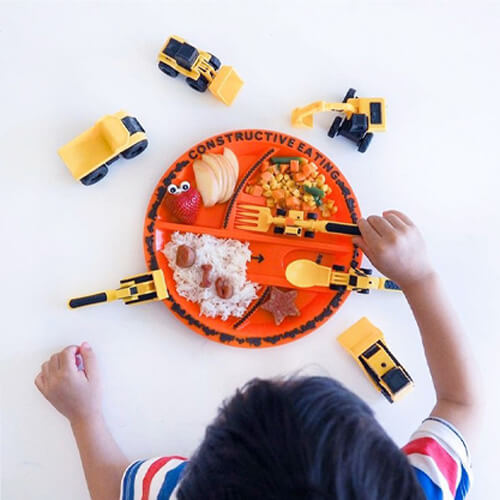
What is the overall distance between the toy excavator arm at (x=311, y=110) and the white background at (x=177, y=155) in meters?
0.02

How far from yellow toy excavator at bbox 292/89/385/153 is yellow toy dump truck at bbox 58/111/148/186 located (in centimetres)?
27

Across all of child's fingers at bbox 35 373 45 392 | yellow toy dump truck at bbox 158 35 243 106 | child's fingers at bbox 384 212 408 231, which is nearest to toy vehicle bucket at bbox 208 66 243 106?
yellow toy dump truck at bbox 158 35 243 106

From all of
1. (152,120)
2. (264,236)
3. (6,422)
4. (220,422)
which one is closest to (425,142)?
(264,236)

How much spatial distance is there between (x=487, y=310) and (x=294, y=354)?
338 mm

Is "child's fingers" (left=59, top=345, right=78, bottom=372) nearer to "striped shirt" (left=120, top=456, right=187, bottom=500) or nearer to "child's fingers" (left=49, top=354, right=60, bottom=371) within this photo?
"child's fingers" (left=49, top=354, right=60, bottom=371)

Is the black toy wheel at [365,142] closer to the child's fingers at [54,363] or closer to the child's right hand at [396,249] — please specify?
the child's right hand at [396,249]

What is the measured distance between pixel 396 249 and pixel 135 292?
404 mm

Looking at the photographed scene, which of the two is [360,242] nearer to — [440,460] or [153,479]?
[440,460]

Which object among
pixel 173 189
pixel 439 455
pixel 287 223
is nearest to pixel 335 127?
pixel 287 223

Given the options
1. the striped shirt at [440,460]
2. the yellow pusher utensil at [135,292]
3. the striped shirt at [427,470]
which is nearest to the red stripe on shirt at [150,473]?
the striped shirt at [427,470]

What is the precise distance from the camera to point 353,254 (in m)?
0.77

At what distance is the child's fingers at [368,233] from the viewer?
0.71 metres

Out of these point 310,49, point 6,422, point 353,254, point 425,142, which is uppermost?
point 310,49

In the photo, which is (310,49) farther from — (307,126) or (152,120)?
(152,120)
